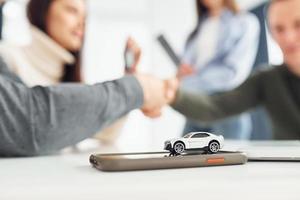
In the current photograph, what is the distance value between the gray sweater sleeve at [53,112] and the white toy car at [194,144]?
0.26m

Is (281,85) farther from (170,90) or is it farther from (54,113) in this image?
(54,113)

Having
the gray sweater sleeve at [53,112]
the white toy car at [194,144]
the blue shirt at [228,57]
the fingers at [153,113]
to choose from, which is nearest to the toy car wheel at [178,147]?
the white toy car at [194,144]

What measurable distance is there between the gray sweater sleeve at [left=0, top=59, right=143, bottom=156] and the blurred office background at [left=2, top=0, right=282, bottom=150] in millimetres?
294

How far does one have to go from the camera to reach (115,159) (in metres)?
0.40

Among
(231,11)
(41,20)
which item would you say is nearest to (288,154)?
(231,11)

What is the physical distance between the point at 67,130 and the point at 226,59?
0.55 meters

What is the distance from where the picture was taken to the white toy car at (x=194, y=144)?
45 cm

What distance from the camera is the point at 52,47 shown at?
1011mm

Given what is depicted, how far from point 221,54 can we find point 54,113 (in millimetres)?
580

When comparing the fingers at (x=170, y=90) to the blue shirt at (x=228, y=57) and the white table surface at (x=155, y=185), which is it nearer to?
the blue shirt at (x=228, y=57)

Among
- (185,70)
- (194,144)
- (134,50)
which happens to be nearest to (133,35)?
(134,50)

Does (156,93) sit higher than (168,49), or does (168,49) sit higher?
(168,49)

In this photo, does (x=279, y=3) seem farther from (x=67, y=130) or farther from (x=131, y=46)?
(x=67, y=130)

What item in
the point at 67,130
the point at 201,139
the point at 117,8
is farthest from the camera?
the point at 117,8
